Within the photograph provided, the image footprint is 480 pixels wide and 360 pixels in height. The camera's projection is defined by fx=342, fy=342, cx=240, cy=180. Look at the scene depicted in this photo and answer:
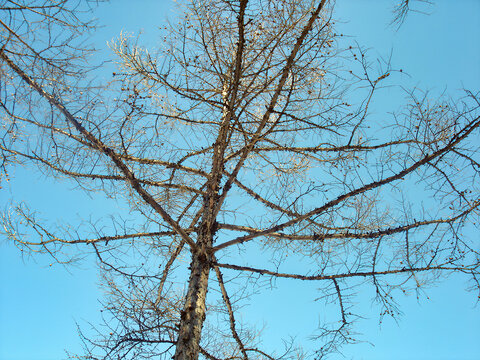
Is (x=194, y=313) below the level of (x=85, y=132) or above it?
below

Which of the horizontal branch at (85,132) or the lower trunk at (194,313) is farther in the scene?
the lower trunk at (194,313)

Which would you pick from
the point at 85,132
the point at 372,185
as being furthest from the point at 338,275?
the point at 85,132

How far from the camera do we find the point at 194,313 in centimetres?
295

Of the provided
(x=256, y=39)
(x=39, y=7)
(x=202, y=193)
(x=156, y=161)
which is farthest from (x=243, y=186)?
(x=39, y=7)

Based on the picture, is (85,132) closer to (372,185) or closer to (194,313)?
(194,313)

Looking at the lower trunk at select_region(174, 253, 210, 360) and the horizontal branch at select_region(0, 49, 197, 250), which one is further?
the lower trunk at select_region(174, 253, 210, 360)

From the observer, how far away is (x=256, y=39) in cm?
332

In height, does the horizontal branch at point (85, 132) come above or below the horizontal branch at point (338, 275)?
above

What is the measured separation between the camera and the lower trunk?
2744mm

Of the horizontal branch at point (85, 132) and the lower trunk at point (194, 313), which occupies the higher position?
A: the horizontal branch at point (85, 132)

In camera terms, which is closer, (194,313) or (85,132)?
(85,132)

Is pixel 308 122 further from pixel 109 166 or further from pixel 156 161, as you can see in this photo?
pixel 109 166

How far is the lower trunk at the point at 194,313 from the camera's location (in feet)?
9.00

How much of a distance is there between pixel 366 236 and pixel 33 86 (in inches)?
125
